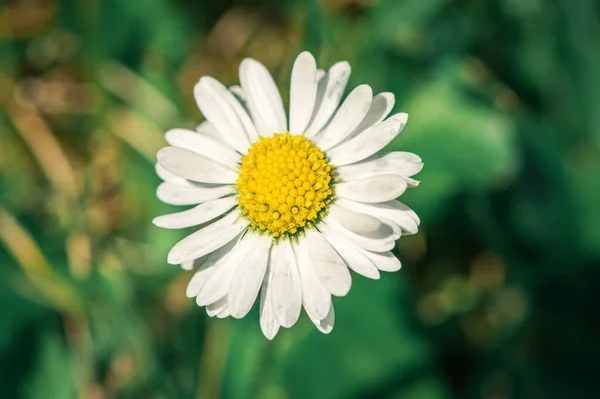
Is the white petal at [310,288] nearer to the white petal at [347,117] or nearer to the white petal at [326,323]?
the white petal at [326,323]

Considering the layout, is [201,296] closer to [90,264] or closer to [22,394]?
[90,264]

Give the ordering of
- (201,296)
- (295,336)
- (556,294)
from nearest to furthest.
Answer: (201,296)
(295,336)
(556,294)

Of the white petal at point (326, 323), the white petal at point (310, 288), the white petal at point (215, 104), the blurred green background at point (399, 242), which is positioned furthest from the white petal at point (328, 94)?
the blurred green background at point (399, 242)

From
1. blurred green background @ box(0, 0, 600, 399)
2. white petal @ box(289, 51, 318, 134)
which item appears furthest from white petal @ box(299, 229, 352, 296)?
blurred green background @ box(0, 0, 600, 399)

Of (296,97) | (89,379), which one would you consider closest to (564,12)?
(296,97)

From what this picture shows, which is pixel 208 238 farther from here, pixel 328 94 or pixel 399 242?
pixel 399 242

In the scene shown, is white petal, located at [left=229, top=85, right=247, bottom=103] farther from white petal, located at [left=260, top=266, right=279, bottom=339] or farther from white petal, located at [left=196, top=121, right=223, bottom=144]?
white petal, located at [left=260, top=266, right=279, bottom=339]
